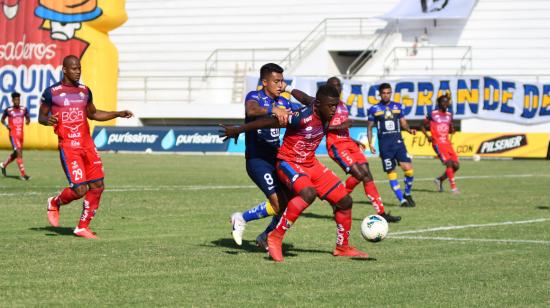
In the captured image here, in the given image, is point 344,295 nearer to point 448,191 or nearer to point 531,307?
point 531,307

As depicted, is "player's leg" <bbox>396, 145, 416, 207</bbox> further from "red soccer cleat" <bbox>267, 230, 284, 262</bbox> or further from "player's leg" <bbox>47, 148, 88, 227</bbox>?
"red soccer cleat" <bbox>267, 230, 284, 262</bbox>

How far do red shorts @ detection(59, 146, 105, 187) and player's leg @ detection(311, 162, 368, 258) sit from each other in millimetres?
3399

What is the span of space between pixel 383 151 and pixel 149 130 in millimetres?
26674

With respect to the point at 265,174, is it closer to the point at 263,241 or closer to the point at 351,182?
the point at 263,241

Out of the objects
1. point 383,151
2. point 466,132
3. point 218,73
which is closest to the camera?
point 383,151

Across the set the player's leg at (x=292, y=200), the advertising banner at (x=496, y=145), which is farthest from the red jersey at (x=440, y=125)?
the advertising banner at (x=496, y=145)

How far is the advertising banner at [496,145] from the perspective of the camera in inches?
1614

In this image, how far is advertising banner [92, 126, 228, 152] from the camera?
43312 millimetres

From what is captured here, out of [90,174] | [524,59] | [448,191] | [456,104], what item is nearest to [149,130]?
[456,104]

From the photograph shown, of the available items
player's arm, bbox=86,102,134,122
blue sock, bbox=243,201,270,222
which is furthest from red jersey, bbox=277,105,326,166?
player's arm, bbox=86,102,134,122

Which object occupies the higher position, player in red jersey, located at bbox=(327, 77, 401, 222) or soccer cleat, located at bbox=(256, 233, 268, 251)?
player in red jersey, located at bbox=(327, 77, 401, 222)

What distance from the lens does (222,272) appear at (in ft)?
31.5

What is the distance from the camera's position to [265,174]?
11.3 m

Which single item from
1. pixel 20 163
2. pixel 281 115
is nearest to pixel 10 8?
pixel 20 163
